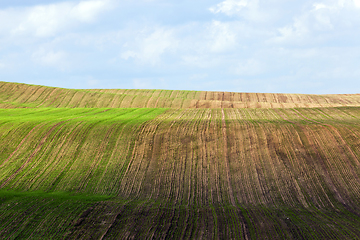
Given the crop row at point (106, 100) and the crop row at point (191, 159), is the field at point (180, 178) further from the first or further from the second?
the crop row at point (106, 100)

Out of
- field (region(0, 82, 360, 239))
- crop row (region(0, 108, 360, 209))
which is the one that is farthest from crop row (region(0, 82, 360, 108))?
crop row (region(0, 108, 360, 209))

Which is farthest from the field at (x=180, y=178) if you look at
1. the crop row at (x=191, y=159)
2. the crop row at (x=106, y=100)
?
the crop row at (x=106, y=100)

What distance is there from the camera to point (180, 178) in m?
27.2

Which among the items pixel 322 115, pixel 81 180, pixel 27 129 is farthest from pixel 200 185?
pixel 322 115

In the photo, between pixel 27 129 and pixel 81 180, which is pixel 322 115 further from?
pixel 27 129

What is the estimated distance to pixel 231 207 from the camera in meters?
22.8

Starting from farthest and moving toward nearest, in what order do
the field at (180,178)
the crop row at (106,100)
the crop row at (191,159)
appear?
the crop row at (106,100), the crop row at (191,159), the field at (180,178)

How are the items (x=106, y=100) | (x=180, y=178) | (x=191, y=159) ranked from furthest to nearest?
1. (x=106, y=100)
2. (x=191, y=159)
3. (x=180, y=178)

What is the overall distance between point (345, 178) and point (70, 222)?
822 inches

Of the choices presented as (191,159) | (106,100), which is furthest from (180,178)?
(106,100)

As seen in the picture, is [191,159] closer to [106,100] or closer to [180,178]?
[180,178]

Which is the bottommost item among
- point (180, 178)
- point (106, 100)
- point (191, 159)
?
point (180, 178)

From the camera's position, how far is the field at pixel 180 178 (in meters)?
19.2

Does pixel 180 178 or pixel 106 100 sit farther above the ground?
pixel 106 100
